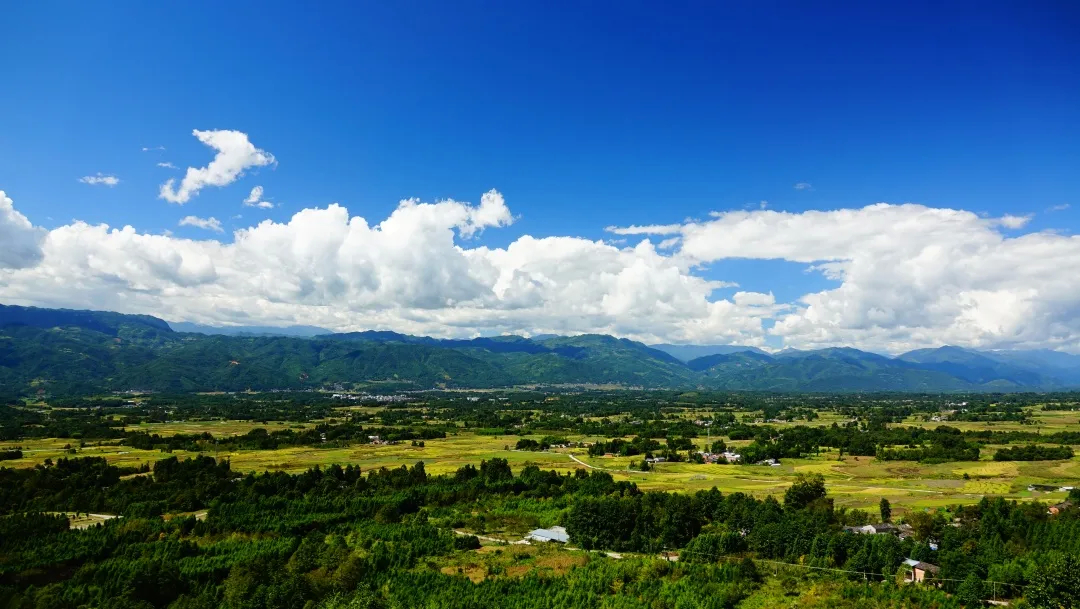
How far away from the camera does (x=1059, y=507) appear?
55.6 meters

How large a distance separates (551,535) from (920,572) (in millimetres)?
28674

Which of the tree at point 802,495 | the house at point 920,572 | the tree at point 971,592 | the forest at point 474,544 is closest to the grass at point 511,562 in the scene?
the forest at point 474,544

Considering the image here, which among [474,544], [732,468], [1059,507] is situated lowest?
[732,468]

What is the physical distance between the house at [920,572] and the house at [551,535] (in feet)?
85.7

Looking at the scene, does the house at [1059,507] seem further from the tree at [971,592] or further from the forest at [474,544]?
the tree at [971,592]

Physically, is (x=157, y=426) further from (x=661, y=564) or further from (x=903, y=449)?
(x=903, y=449)

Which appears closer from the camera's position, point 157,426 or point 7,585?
point 7,585

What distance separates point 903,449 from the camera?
108 metres

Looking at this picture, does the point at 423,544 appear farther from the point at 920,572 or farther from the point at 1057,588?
the point at 1057,588

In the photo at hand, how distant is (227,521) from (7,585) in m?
16.9

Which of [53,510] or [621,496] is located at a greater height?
[621,496]

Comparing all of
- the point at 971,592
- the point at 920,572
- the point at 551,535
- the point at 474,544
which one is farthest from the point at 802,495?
the point at 474,544

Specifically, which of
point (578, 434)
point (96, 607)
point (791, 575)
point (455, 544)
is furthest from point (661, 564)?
point (578, 434)

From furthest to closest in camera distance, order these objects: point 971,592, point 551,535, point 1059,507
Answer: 1. point 1059,507
2. point 551,535
3. point 971,592
